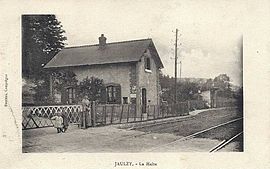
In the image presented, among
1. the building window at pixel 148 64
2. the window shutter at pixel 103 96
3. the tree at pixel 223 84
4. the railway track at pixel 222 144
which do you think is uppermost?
the building window at pixel 148 64

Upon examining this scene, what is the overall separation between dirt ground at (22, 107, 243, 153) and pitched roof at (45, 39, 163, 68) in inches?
9.5

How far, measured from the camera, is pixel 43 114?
7.30 feet

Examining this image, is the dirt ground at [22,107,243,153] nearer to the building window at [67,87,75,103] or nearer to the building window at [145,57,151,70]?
the building window at [67,87,75,103]

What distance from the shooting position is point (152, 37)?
86.7 inches

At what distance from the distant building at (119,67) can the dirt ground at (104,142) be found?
0.13 m

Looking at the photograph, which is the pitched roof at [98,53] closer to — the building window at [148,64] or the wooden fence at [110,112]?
the building window at [148,64]

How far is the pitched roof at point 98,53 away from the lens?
2215 mm

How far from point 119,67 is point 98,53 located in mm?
99

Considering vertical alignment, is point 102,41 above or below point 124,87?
above

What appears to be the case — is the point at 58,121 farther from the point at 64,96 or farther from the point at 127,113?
the point at 127,113

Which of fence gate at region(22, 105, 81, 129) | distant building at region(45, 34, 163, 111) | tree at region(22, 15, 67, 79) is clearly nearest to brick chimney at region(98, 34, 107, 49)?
distant building at region(45, 34, 163, 111)

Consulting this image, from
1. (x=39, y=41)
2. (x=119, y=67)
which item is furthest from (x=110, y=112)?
(x=39, y=41)

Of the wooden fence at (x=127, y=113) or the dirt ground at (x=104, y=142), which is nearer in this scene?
the dirt ground at (x=104, y=142)

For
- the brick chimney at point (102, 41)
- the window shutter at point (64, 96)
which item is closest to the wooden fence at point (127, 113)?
the window shutter at point (64, 96)
